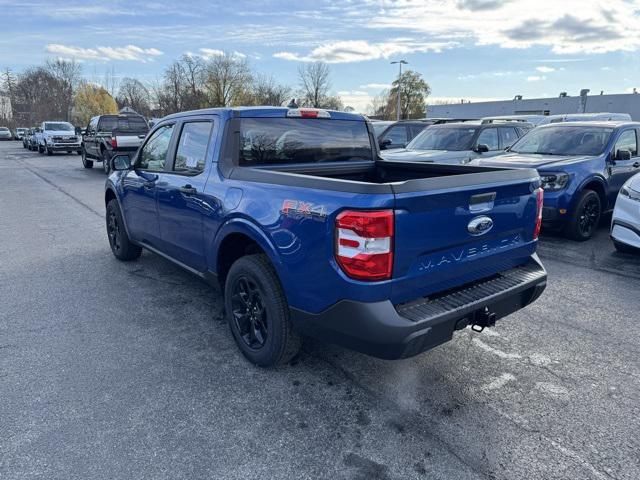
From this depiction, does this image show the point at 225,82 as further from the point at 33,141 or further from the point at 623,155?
the point at 623,155

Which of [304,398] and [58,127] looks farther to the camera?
[58,127]

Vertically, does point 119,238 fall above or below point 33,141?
below

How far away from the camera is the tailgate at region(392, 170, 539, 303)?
2.61 meters

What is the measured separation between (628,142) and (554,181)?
2.16 metres

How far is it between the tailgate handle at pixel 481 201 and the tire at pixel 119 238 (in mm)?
4465

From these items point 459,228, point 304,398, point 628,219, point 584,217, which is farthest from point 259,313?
point 584,217

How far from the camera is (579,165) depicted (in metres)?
6.90

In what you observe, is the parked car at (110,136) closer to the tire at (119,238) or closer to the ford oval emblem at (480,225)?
the tire at (119,238)

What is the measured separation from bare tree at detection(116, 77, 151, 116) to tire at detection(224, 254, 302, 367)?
75.6 metres

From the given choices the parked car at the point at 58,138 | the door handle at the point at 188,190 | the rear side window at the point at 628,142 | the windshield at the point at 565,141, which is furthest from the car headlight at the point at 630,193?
the parked car at the point at 58,138

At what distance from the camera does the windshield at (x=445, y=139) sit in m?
10.1

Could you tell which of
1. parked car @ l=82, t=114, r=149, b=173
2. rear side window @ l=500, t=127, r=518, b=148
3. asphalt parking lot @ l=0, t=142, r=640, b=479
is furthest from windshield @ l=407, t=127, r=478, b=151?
parked car @ l=82, t=114, r=149, b=173

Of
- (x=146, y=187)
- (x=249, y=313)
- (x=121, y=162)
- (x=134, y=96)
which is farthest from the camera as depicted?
(x=134, y=96)

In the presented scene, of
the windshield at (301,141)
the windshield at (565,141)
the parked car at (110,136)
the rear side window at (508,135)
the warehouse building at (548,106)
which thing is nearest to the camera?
Answer: the windshield at (301,141)
